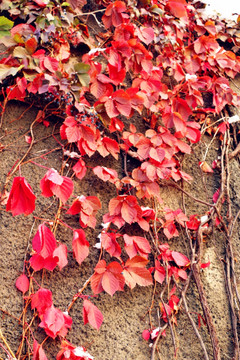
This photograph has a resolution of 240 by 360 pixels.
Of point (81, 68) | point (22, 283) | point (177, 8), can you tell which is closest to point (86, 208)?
point (22, 283)

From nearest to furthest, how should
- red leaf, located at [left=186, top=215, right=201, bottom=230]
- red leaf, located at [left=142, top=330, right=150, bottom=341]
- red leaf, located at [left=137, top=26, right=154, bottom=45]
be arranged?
red leaf, located at [left=142, top=330, right=150, bottom=341] → red leaf, located at [left=186, top=215, right=201, bottom=230] → red leaf, located at [left=137, top=26, right=154, bottom=45]

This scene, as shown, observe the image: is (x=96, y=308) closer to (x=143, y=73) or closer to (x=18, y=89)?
(x=18, y=89)

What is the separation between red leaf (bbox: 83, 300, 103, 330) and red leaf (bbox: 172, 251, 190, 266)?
431mm

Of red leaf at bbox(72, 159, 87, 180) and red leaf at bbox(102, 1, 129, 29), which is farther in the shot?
red leaf at bbox(102, 1, 129, 29)

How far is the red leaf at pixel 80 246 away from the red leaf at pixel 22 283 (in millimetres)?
207

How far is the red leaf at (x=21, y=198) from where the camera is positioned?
1174mm

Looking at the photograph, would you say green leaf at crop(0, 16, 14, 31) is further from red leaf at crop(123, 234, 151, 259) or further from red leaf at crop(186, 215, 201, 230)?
red leaf at crop(186, 215, 201, 230)

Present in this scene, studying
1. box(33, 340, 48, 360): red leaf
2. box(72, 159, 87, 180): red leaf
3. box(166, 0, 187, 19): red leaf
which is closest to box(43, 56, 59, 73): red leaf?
box(72, 159, 87, 180): red leaf

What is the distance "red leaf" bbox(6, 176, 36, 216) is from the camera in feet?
3.85

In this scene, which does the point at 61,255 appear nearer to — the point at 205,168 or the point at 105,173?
the point at 105,173

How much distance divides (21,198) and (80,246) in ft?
1.06

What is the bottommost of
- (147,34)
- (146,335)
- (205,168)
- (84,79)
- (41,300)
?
(146,335)

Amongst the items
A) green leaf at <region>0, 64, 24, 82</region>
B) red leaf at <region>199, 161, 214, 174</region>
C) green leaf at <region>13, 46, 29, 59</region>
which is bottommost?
red leaf at <region>199, 161, 214, 174</region>

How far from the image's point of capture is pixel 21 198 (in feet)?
3.90
